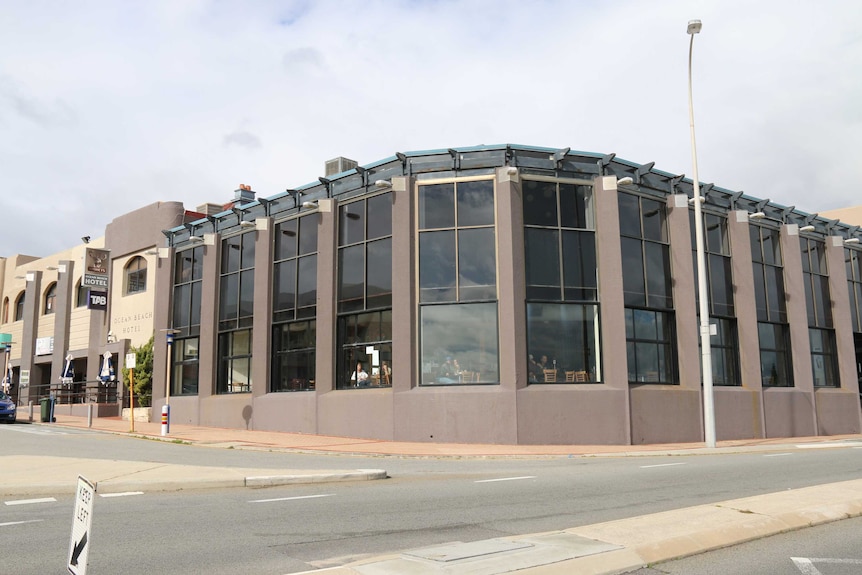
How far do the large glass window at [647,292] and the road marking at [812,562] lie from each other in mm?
16570

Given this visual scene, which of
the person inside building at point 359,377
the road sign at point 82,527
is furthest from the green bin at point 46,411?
the road sign at point 82,527

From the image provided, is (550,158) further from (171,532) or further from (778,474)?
(171,532)

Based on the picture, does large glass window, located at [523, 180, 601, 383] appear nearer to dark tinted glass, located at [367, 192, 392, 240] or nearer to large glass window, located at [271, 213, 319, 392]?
dark tinted glass, located at [367, 192, 392, 240]

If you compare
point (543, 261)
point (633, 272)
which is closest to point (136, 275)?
point (543, 261)

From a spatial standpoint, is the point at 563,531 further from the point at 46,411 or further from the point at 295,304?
the point at 46,411

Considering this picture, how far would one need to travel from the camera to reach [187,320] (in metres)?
31.9

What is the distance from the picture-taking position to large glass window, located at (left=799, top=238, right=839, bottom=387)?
1217 inches

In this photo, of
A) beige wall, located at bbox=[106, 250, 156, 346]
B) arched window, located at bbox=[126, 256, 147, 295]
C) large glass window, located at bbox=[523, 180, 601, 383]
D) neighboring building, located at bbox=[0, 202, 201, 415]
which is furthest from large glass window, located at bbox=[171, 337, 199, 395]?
large glass window, located at bbox=[523, 180, 601, 383]

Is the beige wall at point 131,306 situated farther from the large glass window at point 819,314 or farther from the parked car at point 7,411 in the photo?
the large glass window at point 819,314

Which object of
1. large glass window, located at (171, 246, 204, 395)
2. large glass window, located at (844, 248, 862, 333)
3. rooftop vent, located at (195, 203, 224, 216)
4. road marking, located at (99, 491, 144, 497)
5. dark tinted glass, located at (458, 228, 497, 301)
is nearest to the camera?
road marking, located at (99, 491, 144, 497)

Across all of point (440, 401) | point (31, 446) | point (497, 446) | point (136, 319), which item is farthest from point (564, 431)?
point (136, 319)

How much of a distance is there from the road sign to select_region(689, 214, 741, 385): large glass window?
24.4 metres

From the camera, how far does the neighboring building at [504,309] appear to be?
22.7 metres

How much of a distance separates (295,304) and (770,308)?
18.1 meters
